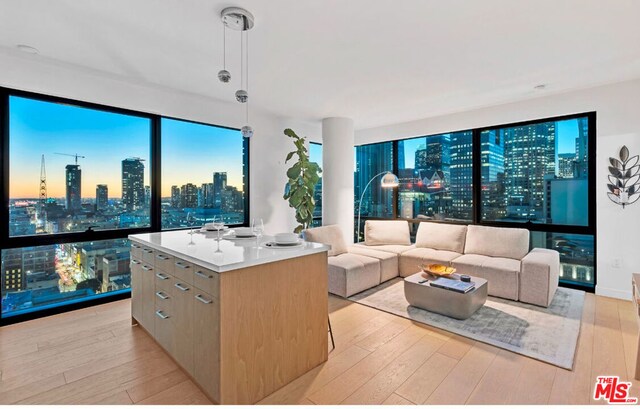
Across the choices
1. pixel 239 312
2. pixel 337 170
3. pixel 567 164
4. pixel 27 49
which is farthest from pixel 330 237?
pixel 27 49

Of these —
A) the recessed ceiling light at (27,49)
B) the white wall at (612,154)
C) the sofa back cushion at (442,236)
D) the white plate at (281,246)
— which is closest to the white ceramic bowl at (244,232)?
the white plate at (281,246)

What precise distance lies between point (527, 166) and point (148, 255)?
5.09 meters

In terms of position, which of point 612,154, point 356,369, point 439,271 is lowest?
point 356,369

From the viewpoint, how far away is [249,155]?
16.4 ft

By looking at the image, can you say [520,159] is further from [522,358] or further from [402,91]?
[522,358]

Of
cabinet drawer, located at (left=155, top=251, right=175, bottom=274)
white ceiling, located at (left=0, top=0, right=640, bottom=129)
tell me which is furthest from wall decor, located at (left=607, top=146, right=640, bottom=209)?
cabinet drawer, located at (left=155, top=251, right=175, bottom=274)

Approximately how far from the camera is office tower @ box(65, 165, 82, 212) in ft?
11.6

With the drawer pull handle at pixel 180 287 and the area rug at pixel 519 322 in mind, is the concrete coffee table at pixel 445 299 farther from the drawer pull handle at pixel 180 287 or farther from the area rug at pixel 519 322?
the drawer pull handle at pixel 180 287

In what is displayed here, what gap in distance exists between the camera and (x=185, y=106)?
4.23 m

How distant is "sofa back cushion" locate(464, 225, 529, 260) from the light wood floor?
1.18 meters

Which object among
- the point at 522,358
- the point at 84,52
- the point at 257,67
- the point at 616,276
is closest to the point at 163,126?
the point at 84,52

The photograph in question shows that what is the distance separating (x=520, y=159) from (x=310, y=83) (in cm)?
338

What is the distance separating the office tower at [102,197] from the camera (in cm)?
373

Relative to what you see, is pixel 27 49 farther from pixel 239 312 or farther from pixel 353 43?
pixel 239 312
